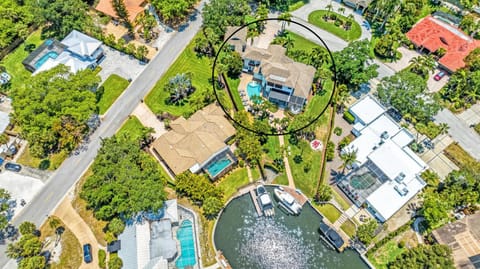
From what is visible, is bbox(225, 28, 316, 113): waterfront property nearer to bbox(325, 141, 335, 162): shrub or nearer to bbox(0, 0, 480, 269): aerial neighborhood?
bbox(0, 0, 480, 269): aerial neighborhood

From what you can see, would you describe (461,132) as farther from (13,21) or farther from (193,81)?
(13,21)

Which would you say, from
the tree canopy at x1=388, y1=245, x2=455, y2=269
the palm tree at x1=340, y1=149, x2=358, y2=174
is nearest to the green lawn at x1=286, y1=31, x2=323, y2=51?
the palm tree at x1=340, y1=149, x2=358, y2=174

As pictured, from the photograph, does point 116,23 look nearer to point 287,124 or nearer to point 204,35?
point 204,35

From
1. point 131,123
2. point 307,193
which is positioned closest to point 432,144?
point 307,193

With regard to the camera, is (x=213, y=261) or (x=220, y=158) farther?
(x=220, y=158)

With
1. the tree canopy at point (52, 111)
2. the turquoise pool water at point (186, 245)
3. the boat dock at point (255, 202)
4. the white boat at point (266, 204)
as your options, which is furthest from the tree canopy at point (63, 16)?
the white boat at point (266, 204)

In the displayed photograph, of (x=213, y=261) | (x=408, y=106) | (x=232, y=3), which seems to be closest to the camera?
(x=213, y=261)

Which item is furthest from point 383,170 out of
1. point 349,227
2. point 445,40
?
point 445,40
